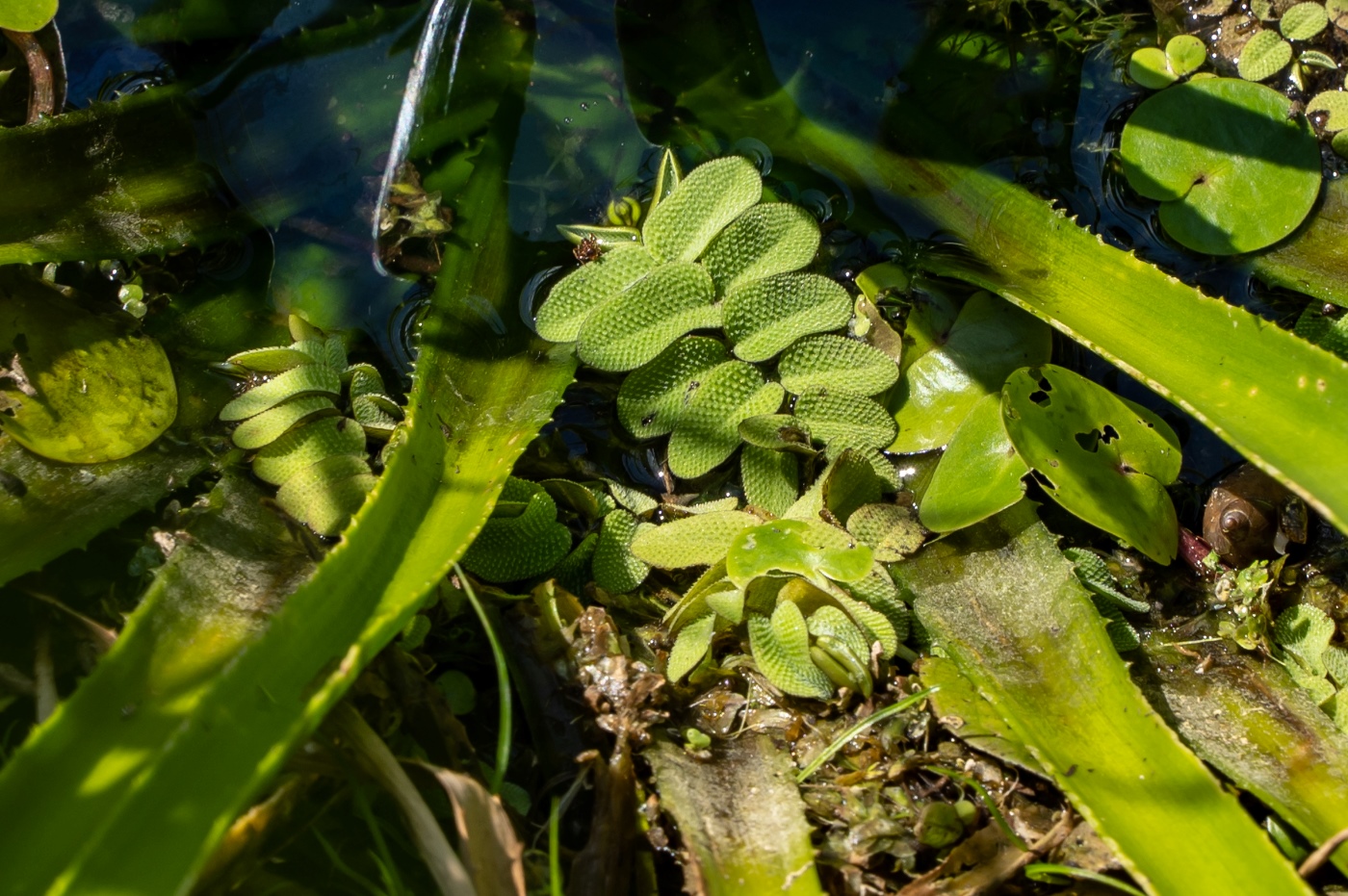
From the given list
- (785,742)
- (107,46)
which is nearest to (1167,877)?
(785,742)

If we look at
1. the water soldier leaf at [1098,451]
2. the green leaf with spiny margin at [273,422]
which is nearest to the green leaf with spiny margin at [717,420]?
the water soldier leaf at [1098,451]

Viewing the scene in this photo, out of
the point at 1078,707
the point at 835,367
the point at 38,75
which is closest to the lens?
the point at 1078,707

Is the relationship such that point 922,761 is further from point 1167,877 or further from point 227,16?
point 227,16

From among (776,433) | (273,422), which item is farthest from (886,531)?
(273,422)

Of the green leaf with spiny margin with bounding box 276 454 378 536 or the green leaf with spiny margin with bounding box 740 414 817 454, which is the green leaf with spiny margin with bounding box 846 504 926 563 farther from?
the green leaf with spiny margin with bounding box 276 454 378 536

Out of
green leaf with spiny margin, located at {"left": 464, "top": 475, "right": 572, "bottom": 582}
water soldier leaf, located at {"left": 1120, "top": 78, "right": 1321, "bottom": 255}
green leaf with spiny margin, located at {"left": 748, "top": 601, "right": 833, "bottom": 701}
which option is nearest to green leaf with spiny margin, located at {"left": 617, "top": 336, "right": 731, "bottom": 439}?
green leaf with spiny margin, located at {"left": 464, "top": 475, "right": 572, "bottom": 582}

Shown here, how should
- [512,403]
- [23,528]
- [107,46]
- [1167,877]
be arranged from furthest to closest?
[107,46]
[512,403]
[23,528]
[1167,877]

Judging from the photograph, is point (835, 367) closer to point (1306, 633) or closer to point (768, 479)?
point (768, 479)
